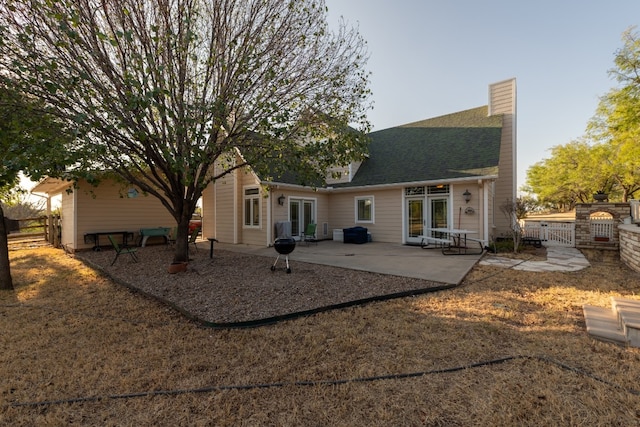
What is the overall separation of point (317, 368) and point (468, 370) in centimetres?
142

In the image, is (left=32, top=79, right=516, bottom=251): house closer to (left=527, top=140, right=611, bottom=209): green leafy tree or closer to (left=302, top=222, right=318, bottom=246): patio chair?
(left=302, top=222, right=318, bottom=246): patio chair

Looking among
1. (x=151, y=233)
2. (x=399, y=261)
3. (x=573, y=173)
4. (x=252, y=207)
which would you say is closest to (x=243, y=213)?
(x=252, y=207)

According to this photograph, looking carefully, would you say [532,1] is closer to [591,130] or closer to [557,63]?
[557,63]

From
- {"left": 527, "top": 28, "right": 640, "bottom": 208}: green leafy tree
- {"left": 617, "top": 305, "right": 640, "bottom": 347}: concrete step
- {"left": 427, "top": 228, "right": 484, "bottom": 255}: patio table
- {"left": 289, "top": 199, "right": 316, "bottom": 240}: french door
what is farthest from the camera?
{"left": 527, "top": 28, "right": 640, "bottom": 208}: green leafy tree

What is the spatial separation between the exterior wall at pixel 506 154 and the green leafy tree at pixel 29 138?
1379 centimetres

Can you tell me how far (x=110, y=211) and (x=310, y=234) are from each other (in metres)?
7.89

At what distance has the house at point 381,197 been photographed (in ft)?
33.6

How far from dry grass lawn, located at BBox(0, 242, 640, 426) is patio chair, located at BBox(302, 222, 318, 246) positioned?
7.28 m

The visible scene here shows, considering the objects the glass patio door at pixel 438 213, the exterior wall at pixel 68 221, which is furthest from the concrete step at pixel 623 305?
the exterior wall at pixel 68 221

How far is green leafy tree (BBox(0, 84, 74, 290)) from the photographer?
4.52 metres

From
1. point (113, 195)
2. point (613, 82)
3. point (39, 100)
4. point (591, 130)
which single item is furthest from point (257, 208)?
point (591, 130)

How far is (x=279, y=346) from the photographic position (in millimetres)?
3172

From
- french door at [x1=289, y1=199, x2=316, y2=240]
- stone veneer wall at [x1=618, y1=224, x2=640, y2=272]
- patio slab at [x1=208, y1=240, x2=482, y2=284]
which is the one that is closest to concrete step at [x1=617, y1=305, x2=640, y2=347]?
patio slab at [x1=208, y1=240, x2=482, y2=284]

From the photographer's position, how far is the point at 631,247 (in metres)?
7.08
